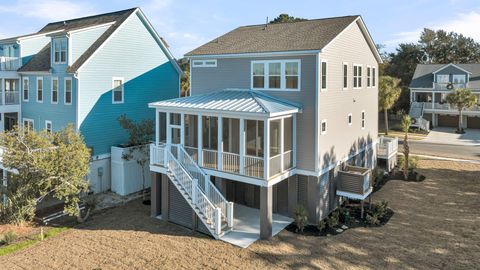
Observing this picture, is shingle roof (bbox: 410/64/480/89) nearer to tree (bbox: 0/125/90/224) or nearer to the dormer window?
the dormer window

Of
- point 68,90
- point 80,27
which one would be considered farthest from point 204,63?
point 80,27

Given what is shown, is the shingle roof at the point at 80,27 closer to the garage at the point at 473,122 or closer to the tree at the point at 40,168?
the tree at the point at 40,168

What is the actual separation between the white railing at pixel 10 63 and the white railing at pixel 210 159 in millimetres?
17175

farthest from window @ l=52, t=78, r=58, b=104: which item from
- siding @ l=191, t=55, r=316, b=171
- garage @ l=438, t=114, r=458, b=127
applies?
garage @ l=438, t=114, r=458, b=127

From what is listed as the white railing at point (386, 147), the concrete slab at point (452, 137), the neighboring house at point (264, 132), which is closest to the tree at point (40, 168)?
the neighboring house at point (264, 132)

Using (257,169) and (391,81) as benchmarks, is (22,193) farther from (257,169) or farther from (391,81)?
(391,81)

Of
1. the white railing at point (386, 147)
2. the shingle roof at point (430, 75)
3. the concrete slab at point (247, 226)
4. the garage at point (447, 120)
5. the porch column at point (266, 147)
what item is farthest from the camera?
the garage at point (447, 120)

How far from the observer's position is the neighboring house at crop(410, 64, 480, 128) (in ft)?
161

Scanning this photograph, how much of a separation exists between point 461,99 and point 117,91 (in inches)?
1580

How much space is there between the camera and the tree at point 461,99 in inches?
1779

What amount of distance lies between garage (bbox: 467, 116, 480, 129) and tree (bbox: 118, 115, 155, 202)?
1728 inches

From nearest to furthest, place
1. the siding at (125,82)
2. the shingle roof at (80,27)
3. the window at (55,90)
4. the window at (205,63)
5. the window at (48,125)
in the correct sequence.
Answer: the window at (205,63)
the siding at (125,82)
the shingle roof at (80,27)
the window at (55,90)
the window at (48,125)

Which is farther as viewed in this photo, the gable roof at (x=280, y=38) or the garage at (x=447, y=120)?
the garage at (x=447, y=120)

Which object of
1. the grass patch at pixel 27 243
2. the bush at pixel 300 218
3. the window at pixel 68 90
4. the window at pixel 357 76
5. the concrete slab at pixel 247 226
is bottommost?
the grass patch at pixel 27 243
